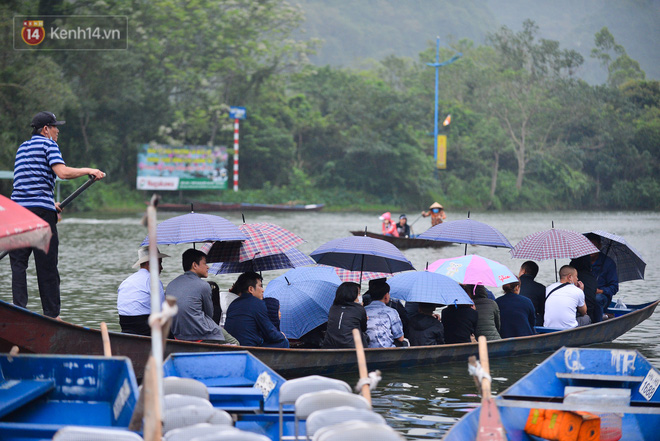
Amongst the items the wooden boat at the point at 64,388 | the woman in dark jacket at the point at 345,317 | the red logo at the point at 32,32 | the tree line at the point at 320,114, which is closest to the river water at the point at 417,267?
Result: the woman in dark jacket at the point at 345,317

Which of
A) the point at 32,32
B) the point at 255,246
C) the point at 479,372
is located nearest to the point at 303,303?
the point at 255,246

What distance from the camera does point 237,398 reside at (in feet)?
17.2

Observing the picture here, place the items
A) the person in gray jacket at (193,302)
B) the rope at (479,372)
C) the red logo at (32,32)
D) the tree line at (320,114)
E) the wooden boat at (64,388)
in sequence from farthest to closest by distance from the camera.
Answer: the tree line at (320,114), the red logo at (32,32), the person in gray jacket at (193,302), the wooden boat at (64,388), the rope at (479,372)

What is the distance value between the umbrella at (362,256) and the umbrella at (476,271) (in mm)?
405

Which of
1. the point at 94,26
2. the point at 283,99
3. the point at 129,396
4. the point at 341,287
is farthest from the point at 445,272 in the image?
the point at 283,99

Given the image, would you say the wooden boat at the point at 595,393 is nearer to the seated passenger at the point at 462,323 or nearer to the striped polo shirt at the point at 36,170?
the seated passenger at the point at 462,323

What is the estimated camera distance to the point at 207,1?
45.3 meters

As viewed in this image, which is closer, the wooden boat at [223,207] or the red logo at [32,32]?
the wooden boat at [223,207]

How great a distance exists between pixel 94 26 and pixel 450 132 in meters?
24.4

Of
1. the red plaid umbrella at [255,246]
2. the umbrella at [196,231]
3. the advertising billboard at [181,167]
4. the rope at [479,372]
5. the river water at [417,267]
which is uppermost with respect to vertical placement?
the advertising billboard at [181,167]

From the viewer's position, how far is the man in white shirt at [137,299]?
6.86m

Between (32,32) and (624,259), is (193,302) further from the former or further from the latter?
(32,32)

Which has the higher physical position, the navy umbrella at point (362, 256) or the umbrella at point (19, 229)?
the umbrella at point (19, 229)

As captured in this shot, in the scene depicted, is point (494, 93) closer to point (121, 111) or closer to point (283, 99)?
point (283, 99)
